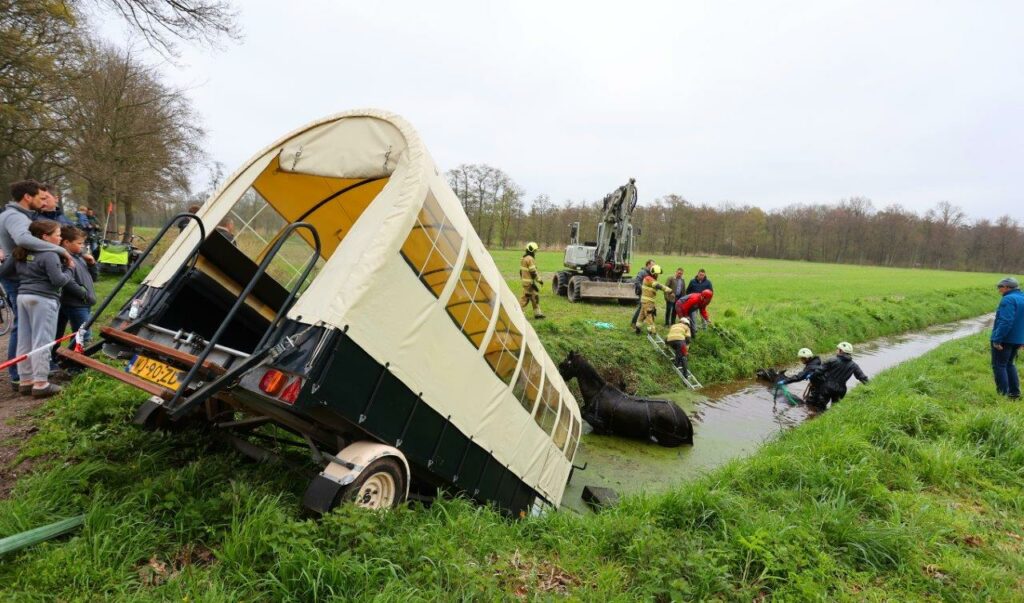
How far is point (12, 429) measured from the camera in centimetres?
438

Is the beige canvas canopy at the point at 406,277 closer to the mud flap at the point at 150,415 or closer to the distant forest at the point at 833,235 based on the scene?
the mud flap at the point at 150,415

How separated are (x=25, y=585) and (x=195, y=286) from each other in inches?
95.4

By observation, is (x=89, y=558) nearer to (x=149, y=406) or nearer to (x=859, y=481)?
(x=149, y=406)

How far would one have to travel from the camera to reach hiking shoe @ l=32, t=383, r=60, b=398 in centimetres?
510

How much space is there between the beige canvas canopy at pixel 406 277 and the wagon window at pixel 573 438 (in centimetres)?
73

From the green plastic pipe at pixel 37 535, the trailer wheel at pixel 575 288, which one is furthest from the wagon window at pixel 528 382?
the trailer wheel at pixel 575 288

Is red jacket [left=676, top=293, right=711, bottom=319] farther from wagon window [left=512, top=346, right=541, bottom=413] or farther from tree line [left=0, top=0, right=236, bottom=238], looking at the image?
tree line [left=0, top=0, right=236, bottom=238]

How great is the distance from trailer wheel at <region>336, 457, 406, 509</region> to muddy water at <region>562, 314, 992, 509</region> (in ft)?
10.7

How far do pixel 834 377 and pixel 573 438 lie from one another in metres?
6.81

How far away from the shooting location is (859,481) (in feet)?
15.3

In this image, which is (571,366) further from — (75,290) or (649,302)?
(75,290)

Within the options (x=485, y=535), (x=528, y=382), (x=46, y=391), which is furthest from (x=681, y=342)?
(x=46, y=391)

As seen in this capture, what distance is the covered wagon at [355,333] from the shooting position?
294 centimetres

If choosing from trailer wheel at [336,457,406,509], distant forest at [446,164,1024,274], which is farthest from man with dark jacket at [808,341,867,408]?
distant forest at [446,164,1024,274]
